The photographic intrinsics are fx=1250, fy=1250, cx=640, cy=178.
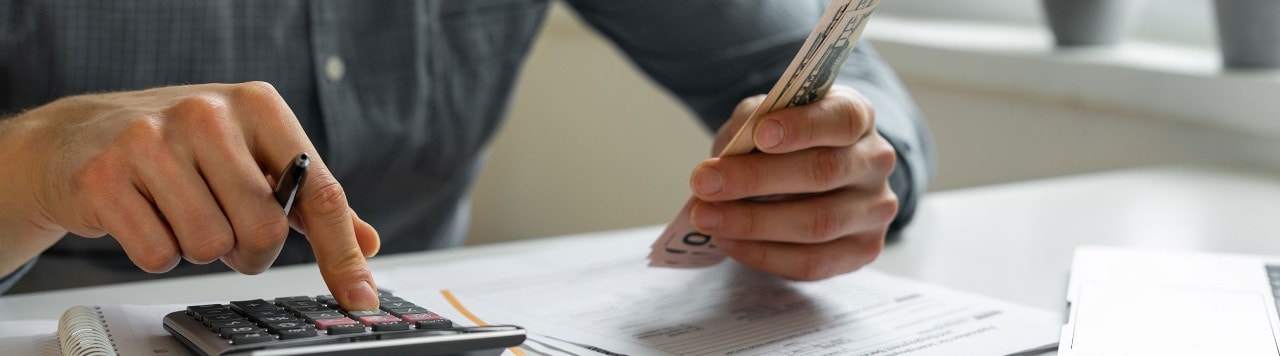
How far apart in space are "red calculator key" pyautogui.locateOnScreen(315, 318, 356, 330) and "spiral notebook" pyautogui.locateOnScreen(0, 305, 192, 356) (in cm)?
6

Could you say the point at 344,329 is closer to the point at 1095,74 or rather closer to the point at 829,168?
the point at 829,168

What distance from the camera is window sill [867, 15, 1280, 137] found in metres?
1.25

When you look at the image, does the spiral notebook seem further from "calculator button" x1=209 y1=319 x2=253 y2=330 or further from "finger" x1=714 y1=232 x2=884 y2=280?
"finger" x1=714 y1=232 x2=884 y2=280

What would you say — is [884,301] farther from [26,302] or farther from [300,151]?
[26,302]

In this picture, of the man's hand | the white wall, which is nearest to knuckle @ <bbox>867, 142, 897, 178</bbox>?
the man's hand

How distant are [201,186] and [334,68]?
52 centimetres

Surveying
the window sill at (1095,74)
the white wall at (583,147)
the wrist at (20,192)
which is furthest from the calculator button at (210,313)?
the white wall at (583,147)

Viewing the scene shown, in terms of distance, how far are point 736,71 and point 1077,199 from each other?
32 cm

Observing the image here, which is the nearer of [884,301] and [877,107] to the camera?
[884,301]

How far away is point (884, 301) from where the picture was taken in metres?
0.71

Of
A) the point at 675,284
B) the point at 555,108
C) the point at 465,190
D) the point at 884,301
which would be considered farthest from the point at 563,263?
the point at 555,108

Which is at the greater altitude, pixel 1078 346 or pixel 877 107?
pixel 877 107

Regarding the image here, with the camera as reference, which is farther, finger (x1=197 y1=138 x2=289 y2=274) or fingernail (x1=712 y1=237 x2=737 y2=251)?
fingernail (x1=712 y1=237 x2=737 y2=251)

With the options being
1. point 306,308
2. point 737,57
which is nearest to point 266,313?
point 306,308
